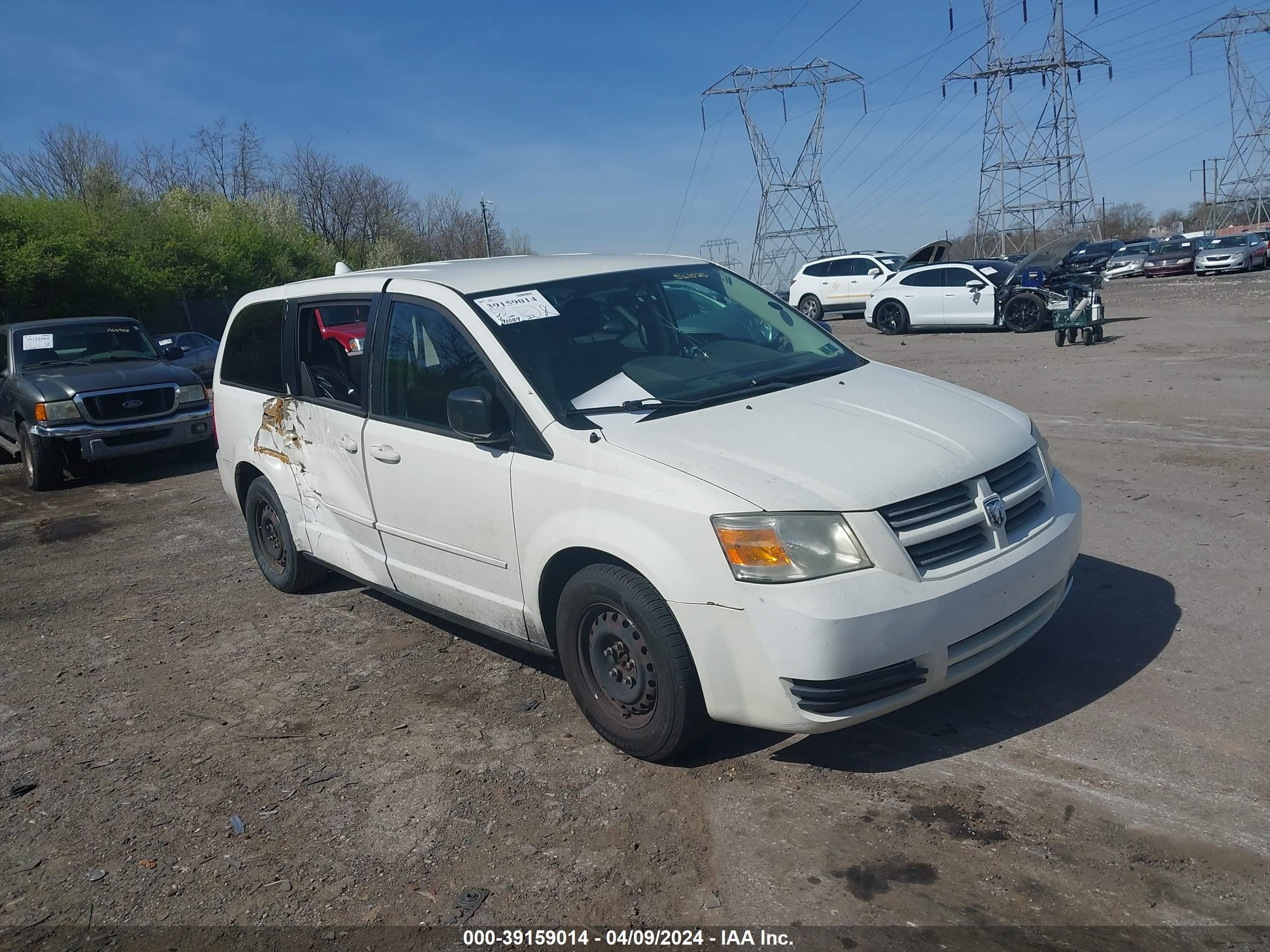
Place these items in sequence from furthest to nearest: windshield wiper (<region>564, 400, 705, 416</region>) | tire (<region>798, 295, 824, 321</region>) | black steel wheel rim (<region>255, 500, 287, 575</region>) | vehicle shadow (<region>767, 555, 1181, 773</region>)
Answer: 1. tire (<region>798, 295, 824, 321</region>)
2. black steel wheel rim (<region>255, 500, 287, 575</region>)
3. windshield wiper (<region>564, 400, 705, 416</region>)
4. vehicle shadow (<region>767, 555, 1181, 773</region>)

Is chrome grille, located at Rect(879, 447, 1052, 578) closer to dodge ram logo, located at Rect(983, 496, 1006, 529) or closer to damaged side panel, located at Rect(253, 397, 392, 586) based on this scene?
dodge ram logo, located at Rect(983, 496, 1006, 529)

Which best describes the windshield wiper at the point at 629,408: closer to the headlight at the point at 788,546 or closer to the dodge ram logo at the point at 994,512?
the headlight at the point at 788,546

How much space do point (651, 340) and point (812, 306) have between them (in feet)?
80.6

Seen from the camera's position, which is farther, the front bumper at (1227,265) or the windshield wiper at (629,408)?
the front bumper at (1227,265)

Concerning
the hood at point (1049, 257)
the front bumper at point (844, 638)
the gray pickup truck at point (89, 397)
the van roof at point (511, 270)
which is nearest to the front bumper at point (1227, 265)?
the hood at point (1049, 257)

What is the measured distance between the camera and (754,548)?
3305mm

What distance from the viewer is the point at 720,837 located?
3.28 m

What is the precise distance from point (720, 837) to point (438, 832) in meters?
0.98

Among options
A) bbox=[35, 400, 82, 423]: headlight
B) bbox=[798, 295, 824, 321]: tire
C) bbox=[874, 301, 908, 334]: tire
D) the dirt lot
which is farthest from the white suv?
the dirt lot

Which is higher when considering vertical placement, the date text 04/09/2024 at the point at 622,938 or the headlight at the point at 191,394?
the headlight at the point at 191,394

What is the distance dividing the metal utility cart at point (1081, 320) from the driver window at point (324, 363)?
46.2 feet

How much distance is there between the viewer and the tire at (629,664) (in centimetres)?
350

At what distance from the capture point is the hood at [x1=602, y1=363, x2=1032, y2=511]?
3.41 m

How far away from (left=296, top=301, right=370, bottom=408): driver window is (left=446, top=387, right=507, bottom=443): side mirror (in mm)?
1139
